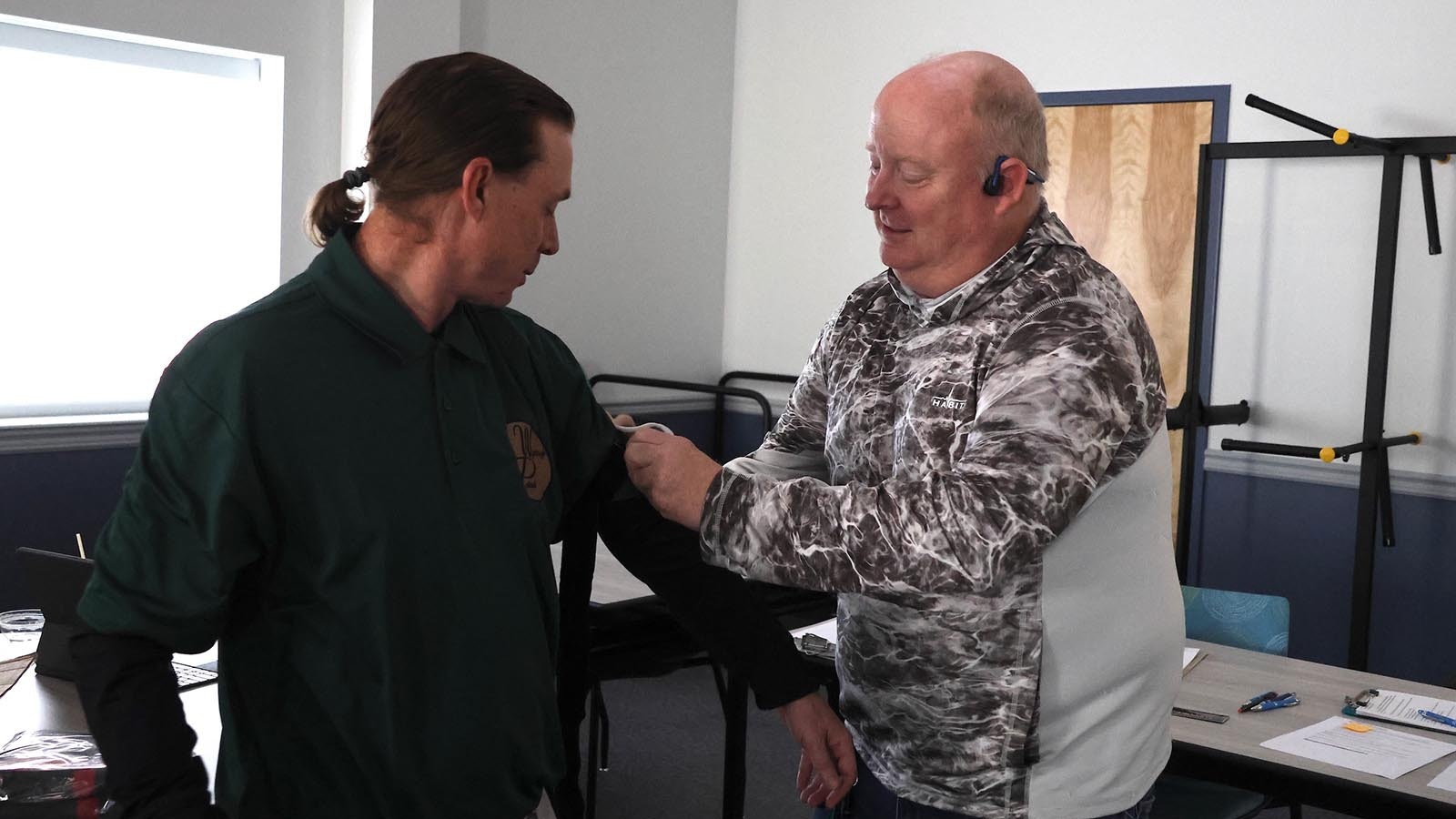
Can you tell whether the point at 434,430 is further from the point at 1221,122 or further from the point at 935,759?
the point at 1221,122

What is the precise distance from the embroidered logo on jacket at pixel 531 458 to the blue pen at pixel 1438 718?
5.41 feet

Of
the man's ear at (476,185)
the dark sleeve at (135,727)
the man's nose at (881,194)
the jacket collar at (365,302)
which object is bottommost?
the dark sleeve at (135,727)

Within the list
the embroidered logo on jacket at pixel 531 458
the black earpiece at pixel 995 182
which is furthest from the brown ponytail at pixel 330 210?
the black earpiece at pixel 995 182

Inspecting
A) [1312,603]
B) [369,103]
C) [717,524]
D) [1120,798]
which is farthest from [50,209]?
[1312,603]

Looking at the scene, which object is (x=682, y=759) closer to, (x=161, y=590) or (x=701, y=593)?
(x=701, y=593)

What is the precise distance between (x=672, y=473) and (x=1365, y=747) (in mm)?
1338

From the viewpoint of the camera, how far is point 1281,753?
2.01 meters

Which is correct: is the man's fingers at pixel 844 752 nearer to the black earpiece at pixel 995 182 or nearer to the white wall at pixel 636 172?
the black earpiece at pixel 995 182

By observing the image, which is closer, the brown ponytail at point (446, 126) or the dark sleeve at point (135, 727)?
the dark sleeve at point (135, 727)

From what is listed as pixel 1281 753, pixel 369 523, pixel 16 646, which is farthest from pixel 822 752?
pixel 16 646

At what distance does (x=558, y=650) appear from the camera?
1.58 meters

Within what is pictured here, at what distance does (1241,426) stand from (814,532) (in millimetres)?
3668

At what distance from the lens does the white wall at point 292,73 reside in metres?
4.00

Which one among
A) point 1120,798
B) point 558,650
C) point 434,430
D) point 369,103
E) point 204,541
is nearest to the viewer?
point 204,541
